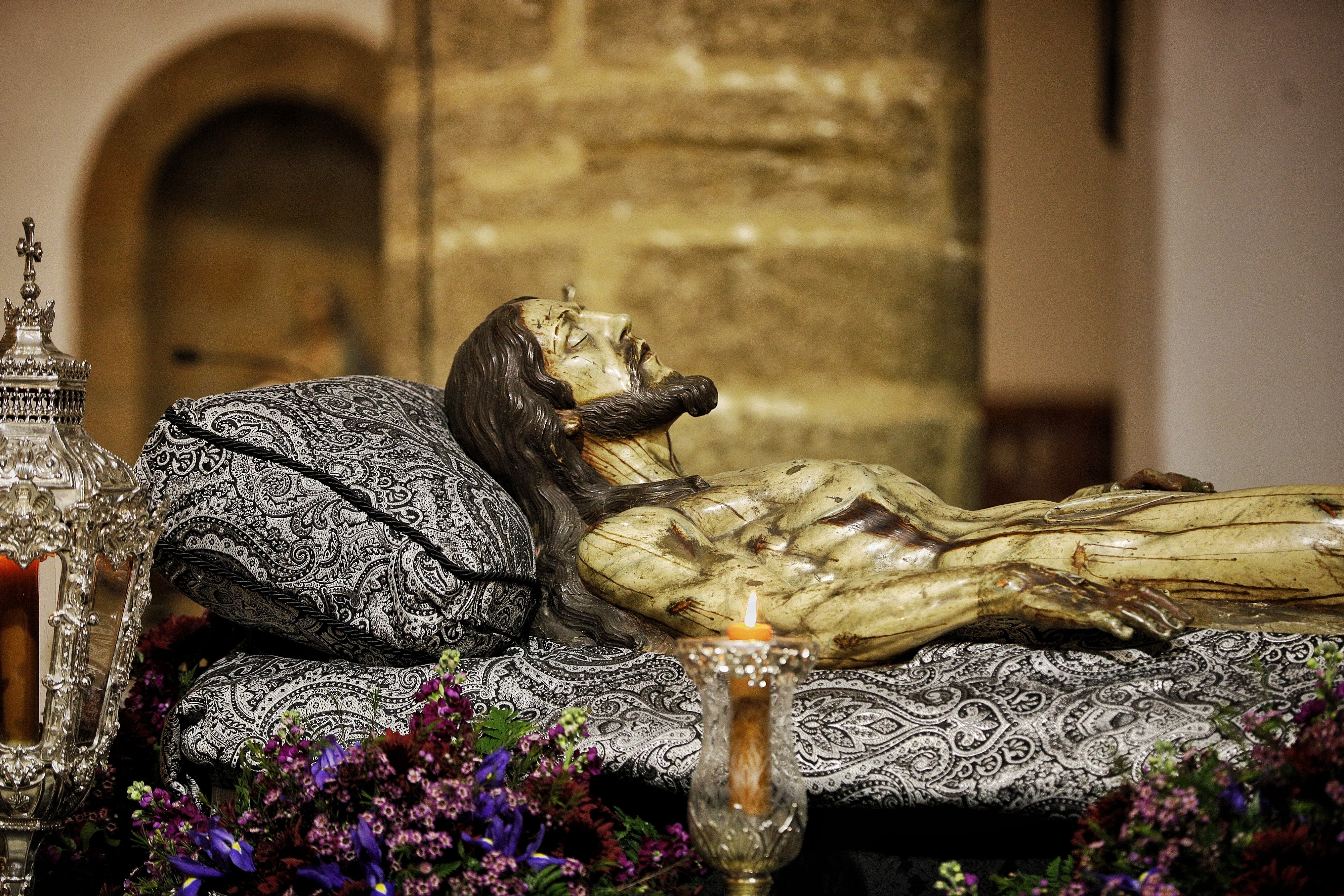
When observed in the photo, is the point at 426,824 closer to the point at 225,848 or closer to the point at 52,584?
the point at 225,848

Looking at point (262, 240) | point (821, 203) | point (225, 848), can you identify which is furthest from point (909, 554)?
point (262, 240)

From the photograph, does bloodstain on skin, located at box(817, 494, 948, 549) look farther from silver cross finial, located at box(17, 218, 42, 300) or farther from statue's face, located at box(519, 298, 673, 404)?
silver cross finial, located at box(17, 218, 42, 300)

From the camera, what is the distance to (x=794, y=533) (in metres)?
2.26

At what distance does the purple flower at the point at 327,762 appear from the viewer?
171 centimetres

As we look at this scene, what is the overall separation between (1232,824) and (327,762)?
106cm

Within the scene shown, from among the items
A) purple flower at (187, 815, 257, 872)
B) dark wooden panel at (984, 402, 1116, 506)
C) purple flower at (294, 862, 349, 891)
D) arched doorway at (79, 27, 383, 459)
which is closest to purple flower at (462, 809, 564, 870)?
purple flower at (294, 862, 349, 891)

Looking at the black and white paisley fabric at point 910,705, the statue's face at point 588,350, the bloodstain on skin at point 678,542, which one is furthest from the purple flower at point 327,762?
the statue's face at point 588,350

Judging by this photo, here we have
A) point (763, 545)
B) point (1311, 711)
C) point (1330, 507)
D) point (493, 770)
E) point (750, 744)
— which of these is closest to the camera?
point (750, 744)

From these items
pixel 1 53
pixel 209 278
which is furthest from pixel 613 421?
pixel 209 278

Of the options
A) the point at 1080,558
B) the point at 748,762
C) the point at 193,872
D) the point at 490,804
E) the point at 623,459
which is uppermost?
the point at 623,459

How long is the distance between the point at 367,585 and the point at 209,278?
15.4 feet

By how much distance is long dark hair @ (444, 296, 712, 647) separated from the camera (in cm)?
228

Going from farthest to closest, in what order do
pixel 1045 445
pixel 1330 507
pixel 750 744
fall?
pixel 1045 445 < pixel 1330 507 < pixel 750 744

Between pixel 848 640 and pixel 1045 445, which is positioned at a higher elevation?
pixel 848 640
